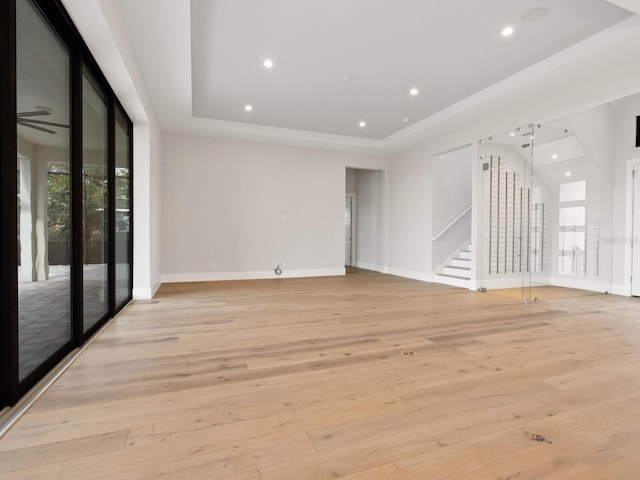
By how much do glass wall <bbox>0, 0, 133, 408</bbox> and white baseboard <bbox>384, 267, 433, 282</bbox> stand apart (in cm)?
591

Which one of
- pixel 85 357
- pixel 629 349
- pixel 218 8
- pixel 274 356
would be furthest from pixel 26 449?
pixel 629 349

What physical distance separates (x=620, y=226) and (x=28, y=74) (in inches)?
310

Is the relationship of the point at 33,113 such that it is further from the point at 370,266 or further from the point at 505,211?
the point at 370,266

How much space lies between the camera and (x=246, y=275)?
23.7 ft

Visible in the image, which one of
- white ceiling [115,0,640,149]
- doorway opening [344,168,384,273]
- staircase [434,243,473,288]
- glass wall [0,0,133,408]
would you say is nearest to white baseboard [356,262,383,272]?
doorway opening [344,168,384,273]

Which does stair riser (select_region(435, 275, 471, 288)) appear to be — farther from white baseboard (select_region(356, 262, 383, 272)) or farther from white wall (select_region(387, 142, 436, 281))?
white baseboard (select_region(356, 262, 383, 272))

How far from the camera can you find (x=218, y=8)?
325 centimetres

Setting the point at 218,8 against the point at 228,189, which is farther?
the point at 228,189

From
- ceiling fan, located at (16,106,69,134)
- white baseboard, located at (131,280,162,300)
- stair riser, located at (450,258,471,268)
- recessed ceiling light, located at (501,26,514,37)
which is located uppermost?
recessed ceiling light, located at (501,26,514,37)

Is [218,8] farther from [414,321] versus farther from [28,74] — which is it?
[414,321]

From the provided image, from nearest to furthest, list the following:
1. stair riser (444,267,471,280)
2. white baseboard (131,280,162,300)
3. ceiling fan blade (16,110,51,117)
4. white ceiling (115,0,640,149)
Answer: ceiling fan blade (16,110,51,117)
white ceiling (115,0,640,149)
white baseboard (131,280,162,300)
stair riser (444,267,471,280)

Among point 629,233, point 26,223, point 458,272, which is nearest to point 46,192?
point 26,223

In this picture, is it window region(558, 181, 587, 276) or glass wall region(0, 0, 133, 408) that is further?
window region(558, 181, 587, 276)

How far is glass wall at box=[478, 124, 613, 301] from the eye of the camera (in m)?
5.30
